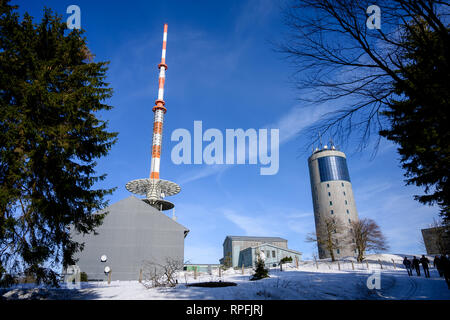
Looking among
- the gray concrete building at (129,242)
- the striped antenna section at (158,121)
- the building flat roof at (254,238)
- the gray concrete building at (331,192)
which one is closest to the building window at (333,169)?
the gray concrete building at (331,192)

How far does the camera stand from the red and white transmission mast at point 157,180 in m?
40.7

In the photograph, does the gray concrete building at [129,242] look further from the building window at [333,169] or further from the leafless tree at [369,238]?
the building window at [333,169]

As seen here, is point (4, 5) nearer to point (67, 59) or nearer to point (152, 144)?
point (67, 59)

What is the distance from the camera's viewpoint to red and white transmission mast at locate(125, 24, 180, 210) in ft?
133

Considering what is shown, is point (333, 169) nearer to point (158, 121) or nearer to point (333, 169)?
point (333, 169)

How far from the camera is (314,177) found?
71.0 meters

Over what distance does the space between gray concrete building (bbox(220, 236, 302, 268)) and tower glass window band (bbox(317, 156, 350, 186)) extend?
2116 centimetres

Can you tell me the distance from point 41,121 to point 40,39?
4.17m

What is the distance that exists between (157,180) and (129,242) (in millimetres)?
13304

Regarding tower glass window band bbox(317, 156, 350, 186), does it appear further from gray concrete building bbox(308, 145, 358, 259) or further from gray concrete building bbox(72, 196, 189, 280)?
gray concrete building bbox(72, 196, 189, 280)

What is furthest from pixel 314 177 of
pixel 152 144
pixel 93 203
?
pixel 93 203

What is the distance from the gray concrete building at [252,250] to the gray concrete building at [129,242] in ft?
59.1

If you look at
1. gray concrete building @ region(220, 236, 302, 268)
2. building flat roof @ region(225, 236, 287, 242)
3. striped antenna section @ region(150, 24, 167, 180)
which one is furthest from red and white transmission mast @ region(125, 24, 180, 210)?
building flat roof @ region(225, 236, 287, 242)

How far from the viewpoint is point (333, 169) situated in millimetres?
68375
